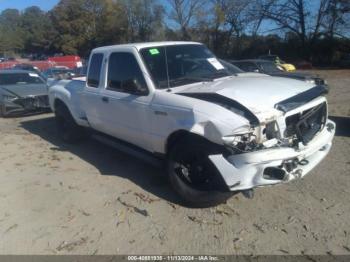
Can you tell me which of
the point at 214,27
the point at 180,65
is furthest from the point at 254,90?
the point at 214,27

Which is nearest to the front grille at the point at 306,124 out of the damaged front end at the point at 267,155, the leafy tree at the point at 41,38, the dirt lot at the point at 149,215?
the damaged front end at the point at 267,155

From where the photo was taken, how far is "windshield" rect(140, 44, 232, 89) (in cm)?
554

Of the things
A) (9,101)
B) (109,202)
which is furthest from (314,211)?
(9,101)

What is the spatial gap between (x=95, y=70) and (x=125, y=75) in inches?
43.5

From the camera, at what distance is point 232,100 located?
456cm

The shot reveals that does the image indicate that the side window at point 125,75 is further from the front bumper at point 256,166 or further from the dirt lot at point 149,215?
the front bumper at point 256,166

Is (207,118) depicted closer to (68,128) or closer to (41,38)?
(68,128)

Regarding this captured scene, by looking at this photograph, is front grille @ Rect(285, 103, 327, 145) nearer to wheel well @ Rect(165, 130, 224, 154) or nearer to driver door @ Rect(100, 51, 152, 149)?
wheel well @ Rect(165, 130, 224, 154)

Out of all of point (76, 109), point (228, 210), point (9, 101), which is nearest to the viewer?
point (228, 210)

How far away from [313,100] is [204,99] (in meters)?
1.37

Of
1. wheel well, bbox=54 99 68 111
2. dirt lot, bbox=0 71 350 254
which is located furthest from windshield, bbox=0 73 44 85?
dirt lot, bbox=0 71 350 254

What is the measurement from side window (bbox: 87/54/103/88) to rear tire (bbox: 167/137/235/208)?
231 cm

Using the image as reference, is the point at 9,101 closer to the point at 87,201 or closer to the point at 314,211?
the point at 87,201

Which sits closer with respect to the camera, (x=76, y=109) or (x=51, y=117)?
(x=76, y=109)
